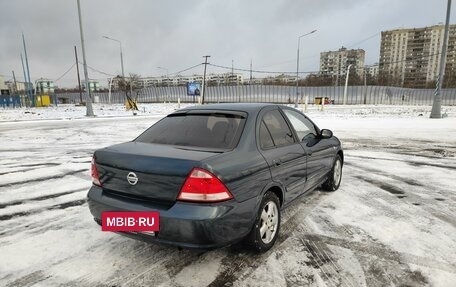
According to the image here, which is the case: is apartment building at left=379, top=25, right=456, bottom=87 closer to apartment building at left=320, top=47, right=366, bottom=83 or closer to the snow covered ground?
apartment building at left=320, top=47, right=366, bottom=83

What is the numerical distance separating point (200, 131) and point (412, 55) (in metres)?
85.1

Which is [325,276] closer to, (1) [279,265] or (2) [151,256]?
(1) [279,265]

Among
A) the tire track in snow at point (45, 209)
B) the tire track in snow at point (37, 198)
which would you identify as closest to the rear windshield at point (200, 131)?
the tire track in snow at point (45, 209)

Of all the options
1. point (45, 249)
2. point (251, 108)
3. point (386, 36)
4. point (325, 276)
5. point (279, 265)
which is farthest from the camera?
point (386, 36)

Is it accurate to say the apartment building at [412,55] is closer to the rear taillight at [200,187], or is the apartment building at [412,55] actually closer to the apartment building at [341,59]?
the apartment building at [341,59]

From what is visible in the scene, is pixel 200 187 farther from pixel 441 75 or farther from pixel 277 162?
pixel 441 75

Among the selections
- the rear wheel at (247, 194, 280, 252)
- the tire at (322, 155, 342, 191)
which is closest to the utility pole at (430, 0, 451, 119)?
the tire at (322, 155, 342, 191)

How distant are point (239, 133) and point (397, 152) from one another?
7475mm

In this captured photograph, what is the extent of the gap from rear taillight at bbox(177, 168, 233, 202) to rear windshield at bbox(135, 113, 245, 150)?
48cm

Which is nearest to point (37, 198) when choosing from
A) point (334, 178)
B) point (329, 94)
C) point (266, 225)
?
point (266, 225)

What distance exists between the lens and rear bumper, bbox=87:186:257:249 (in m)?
2.57

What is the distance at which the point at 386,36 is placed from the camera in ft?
262

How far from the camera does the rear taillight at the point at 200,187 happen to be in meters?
2.60

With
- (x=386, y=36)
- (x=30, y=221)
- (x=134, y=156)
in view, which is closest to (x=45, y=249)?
(x=30, y=221)
